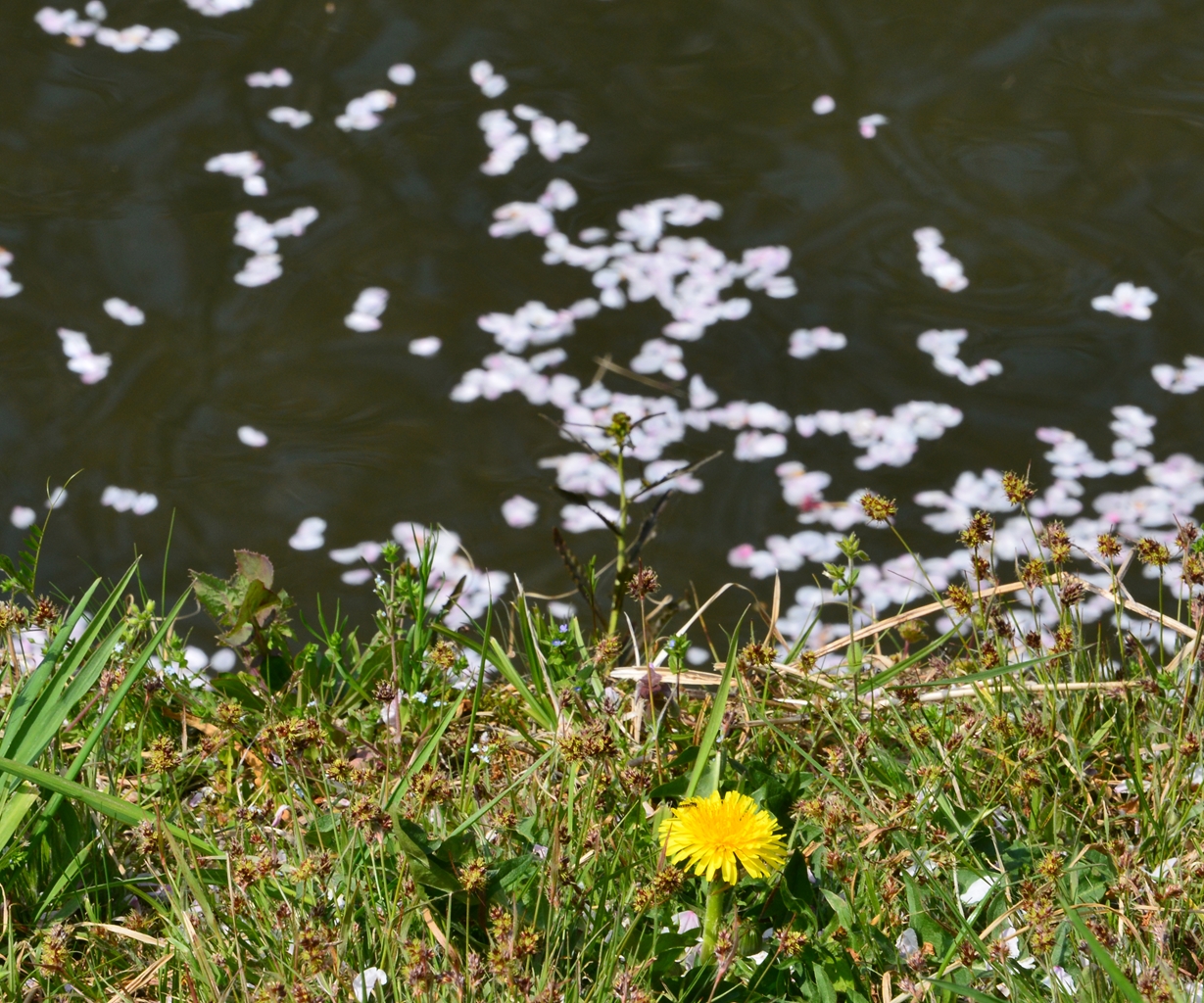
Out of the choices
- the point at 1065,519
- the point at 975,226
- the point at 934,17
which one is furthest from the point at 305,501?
the point at 934,17

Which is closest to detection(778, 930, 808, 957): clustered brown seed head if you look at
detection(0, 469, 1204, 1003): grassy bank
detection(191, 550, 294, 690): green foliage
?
detection(0, 469, 1204, 1003): grassy bank

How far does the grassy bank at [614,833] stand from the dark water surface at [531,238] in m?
1.43

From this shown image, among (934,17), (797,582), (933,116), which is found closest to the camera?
(797,582)

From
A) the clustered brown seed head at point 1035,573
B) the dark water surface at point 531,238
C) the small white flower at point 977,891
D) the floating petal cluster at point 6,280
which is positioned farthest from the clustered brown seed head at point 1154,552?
the floating petal cluster at point 6,280

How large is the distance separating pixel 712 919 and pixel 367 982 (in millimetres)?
395

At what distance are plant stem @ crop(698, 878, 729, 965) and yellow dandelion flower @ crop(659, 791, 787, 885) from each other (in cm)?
4

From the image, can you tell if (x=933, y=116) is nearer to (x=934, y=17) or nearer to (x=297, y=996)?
(x=934, y=17)

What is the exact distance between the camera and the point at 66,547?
3.38 meters

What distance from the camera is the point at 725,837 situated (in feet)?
4.00

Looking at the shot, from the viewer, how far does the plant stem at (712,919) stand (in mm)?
1301

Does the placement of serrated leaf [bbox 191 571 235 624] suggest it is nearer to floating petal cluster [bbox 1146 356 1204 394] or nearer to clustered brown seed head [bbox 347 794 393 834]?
clustered brown seed head [bbox 347 794 393 834]

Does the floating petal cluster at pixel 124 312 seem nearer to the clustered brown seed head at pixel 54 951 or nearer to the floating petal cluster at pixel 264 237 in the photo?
the floating petal cluster at pixel 264 237

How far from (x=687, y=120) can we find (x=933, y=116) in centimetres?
94

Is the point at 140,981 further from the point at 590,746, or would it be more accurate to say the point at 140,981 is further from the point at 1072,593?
the point at 1072,593
